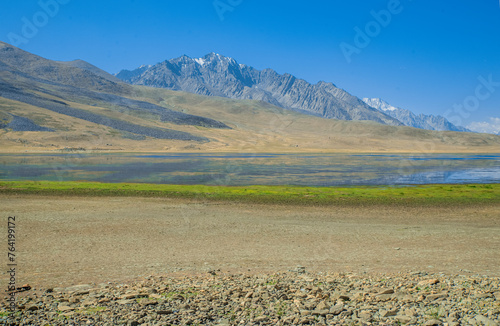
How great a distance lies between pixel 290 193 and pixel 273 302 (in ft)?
75.8

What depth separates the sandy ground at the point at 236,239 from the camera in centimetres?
1238

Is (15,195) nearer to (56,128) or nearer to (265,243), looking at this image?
(265,243)

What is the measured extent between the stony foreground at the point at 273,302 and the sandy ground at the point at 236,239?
1.65 m

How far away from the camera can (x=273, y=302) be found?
870 centimetres

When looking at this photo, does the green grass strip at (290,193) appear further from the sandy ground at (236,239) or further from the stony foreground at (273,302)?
the stony foreground at (273,302)

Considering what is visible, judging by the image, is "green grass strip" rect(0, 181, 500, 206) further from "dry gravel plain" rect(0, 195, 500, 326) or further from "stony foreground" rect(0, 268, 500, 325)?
"stony foreground" rect(0, 268, 500, 325)

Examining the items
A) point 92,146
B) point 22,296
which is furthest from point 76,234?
point 92,146

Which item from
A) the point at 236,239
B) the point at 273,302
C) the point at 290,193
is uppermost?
the point at 290,193

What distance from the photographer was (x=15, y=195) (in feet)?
98.2

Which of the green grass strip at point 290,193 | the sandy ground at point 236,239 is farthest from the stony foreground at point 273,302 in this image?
the green grass strip at point 290,193

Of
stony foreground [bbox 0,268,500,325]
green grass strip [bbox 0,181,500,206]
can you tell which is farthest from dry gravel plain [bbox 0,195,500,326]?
green grass strip [bbox 0,181,500,206]

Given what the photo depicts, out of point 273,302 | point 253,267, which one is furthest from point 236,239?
point 273,302

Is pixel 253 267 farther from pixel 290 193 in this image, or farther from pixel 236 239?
pixel 290 193

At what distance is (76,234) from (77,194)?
15.2 m
